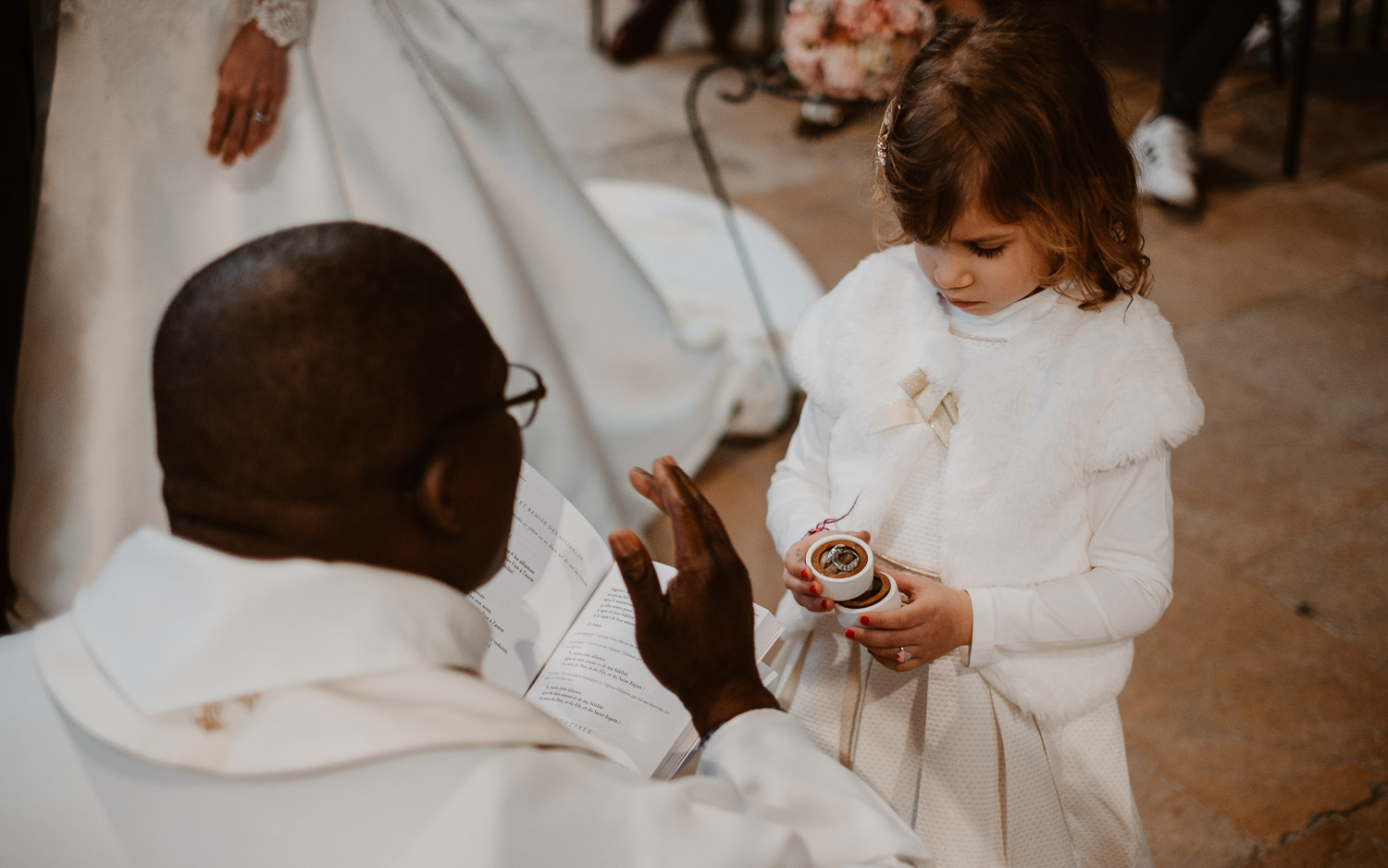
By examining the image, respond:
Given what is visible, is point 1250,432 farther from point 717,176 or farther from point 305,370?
point 305,370

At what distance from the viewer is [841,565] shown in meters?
1.07

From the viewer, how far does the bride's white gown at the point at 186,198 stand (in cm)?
200

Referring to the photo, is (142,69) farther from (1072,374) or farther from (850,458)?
(1072,374)

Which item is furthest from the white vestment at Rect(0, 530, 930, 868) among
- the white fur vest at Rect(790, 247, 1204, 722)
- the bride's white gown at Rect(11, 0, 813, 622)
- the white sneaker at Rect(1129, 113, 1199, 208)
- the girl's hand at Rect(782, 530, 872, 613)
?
the white sneaker at Rect(1129, 113, 1199, 208)

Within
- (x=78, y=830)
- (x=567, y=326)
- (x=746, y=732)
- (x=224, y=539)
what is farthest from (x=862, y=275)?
(x=567, y=326)

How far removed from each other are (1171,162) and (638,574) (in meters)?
3.59

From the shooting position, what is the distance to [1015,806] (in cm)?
120

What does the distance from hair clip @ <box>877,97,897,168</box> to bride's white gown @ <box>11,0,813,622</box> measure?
1279mm

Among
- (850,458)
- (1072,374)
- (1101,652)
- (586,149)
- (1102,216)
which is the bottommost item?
(586,149)

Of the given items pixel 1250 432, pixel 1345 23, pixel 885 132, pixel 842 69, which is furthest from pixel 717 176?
pixel 1345 23

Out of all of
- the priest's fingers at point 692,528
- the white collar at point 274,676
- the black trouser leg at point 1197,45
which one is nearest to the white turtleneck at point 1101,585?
the priest's fingers at point 692,528

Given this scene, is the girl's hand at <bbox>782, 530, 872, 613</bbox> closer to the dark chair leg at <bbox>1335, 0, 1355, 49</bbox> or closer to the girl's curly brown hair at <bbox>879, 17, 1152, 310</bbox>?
the girl's curly brown hair at <bbox>879, 17, 1152, 310</bbox>

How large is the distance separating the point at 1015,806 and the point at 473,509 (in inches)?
29.2

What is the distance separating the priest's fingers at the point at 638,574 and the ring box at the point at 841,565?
209 mm
